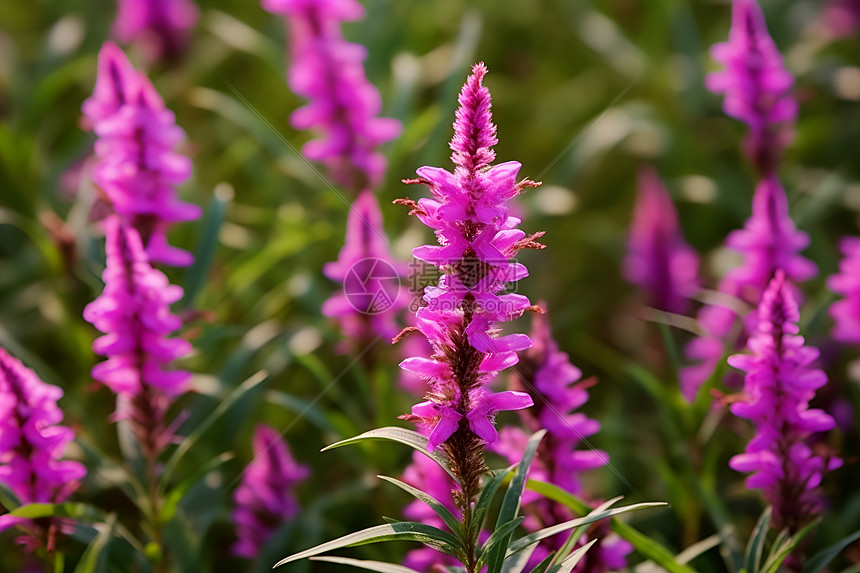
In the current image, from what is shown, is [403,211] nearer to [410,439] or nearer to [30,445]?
[30,445]

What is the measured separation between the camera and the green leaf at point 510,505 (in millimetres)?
1426

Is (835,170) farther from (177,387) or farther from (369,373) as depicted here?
(177,387)

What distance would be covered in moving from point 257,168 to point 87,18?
1.83m

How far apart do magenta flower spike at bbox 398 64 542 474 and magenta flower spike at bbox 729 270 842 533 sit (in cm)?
55

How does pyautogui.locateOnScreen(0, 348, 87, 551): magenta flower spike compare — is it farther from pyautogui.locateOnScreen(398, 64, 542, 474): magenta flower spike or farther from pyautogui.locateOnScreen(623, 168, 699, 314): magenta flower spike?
pyautogui.locateOnScreen(623, 168, 699, 314): magenta flower spike

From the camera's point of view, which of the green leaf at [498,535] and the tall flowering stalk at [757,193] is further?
the tall flowering stalk at [757,193]

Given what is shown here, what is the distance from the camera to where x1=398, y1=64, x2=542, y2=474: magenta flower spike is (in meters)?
1.29

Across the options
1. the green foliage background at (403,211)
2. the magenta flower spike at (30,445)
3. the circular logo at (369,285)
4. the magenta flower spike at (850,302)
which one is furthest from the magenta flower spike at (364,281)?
the magenta flower spike at (850,302)

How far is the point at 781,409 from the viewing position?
1622 mm

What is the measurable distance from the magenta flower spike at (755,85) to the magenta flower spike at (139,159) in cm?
155

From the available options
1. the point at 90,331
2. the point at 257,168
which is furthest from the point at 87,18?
the point at 90,331

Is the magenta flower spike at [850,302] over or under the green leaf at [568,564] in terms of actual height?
over

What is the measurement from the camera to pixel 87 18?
4.36 m

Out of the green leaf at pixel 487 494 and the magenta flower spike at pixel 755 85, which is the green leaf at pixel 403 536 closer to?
the green leaf at pixel 487 494
